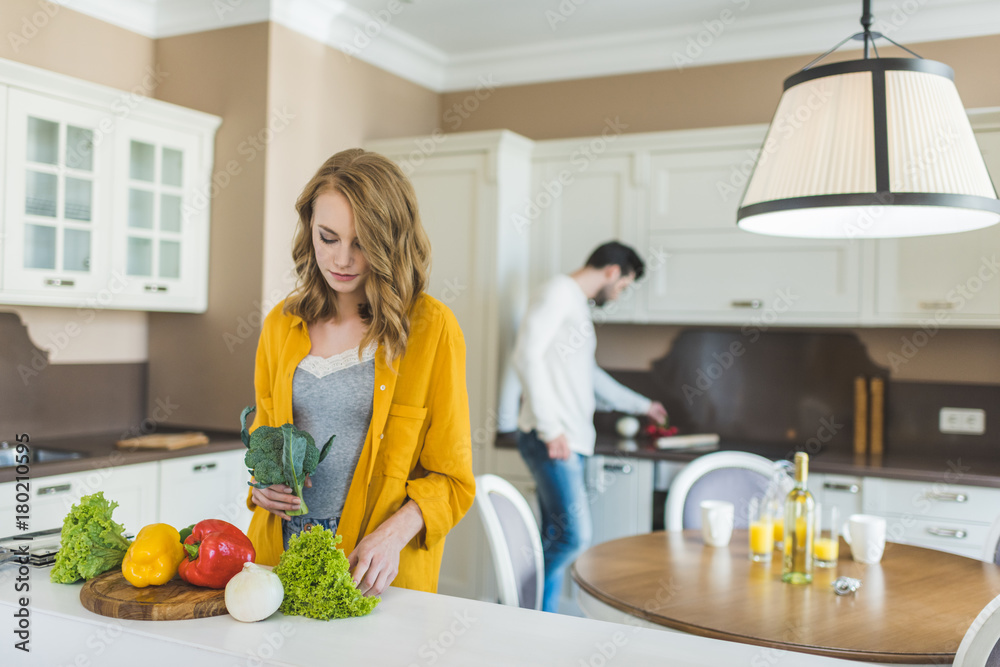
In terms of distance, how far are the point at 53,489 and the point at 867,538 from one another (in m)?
2.40

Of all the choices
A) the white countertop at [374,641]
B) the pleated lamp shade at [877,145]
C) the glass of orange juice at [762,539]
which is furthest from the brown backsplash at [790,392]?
the white countertop at [374,641]

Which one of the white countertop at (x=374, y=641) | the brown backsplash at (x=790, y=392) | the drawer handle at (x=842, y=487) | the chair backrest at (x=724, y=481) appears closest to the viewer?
the white countertop at (x=374, y=641)

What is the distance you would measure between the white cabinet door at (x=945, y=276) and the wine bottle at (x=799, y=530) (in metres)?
1.60

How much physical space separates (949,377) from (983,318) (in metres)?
0.39

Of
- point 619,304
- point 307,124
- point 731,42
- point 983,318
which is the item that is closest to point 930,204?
point 983,318

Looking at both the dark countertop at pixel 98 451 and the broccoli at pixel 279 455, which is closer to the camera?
the broccoli at pixel 279 455

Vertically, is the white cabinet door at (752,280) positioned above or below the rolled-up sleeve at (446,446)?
above

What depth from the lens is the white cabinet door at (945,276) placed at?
3.16 m

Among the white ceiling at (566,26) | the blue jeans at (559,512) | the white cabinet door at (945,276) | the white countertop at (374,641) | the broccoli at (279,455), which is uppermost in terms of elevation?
the white ceiling at (566,26)

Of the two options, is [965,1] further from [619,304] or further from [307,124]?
[307,124]

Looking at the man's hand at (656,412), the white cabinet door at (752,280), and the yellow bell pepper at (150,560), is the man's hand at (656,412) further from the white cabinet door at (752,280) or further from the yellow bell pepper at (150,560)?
the yellow bell pepper at (150,560)

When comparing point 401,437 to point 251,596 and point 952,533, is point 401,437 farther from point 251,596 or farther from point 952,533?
point 952,533

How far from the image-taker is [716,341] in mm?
3857

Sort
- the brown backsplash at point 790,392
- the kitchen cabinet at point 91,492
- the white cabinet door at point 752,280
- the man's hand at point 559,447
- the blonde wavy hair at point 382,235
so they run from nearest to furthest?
the blonde wavy hair at point 382,235, the kitchen cabinet at point 91,492, the man's hand at point 559,447, the white cabinet door at point 752,280, the brown backsplash at point 790,392
